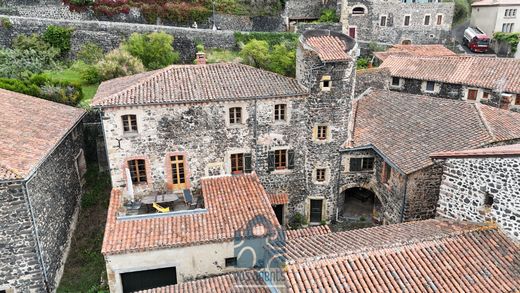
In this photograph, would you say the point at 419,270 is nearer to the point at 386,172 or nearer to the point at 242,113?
the point at 386,172

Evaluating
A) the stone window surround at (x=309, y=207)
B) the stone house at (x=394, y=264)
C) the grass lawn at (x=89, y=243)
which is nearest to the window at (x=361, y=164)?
the stone window surround at (x=309, y=207)

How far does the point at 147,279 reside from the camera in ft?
59.6

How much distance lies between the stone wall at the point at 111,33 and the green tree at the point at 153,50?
4.33 meters

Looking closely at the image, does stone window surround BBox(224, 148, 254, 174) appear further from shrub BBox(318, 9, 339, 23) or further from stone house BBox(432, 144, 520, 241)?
shrub BBox(318, 9, 339, 23)

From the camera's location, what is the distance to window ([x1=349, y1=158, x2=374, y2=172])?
24391 millimetres

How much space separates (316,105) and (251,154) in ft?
14.3

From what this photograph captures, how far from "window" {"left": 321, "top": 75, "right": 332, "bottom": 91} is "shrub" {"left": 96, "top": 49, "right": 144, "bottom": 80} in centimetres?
1877

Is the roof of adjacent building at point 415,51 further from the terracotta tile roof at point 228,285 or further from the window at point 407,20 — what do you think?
the terracotta tile roof at point 228,285

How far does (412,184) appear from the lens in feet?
66.5

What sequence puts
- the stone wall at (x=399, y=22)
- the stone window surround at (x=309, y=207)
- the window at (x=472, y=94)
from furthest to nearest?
the stone wall at (x=399, y=22) → the window at (x=472, y=94) → the stone window surround at (x=309, y=207)

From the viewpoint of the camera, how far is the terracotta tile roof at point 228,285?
1395 cm

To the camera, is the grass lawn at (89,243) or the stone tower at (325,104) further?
the stone tower at (325,104)

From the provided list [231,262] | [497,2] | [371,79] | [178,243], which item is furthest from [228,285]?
[497,2]

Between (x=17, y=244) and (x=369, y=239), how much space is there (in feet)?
46.1
